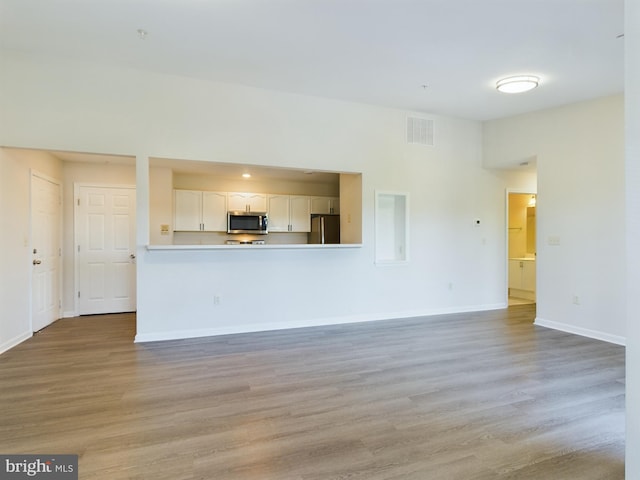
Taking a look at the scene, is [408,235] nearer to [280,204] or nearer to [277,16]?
[280,204]

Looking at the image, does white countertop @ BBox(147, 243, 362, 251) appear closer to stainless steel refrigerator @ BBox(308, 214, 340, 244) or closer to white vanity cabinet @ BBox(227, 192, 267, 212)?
stainless steel refrigerator @ BBox(308, 214, 340, 244)

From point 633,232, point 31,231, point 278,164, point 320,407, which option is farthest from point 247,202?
point 633,232

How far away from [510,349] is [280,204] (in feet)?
15.9

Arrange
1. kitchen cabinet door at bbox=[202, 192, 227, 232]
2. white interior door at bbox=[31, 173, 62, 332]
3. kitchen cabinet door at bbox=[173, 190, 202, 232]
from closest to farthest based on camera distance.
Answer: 1. white interior door at bbox=[31, 173, 62, 332]
2. kitchen cabinet door at bbox=[173, 190, 202, 232]
3. kitchen cabinet door at bbox=[202, 192, 227, 232]

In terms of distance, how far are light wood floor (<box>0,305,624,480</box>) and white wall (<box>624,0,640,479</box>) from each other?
1.81 ft

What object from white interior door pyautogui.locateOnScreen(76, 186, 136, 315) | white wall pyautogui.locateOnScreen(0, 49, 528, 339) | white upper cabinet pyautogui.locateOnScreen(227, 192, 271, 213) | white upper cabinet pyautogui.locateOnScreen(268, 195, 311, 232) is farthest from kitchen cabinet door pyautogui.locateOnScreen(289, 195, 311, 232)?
white interior door pyautogui.locateOnScreen(76, 186, 136, 315)

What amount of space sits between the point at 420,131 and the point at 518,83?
62.4 inches

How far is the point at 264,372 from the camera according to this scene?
324cm

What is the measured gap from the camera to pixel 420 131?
5.45 m

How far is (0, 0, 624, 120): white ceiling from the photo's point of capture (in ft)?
9.16

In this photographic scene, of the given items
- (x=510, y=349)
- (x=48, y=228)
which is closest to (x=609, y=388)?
(x=510, y=349)

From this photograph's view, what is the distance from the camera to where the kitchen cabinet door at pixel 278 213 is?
23.3 ft

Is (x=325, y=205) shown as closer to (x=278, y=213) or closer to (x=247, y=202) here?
(x=278, y=213)

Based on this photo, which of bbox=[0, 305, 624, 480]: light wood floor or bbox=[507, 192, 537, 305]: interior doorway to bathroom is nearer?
bbox=[0, 305, 624, 480]: light wood floor
